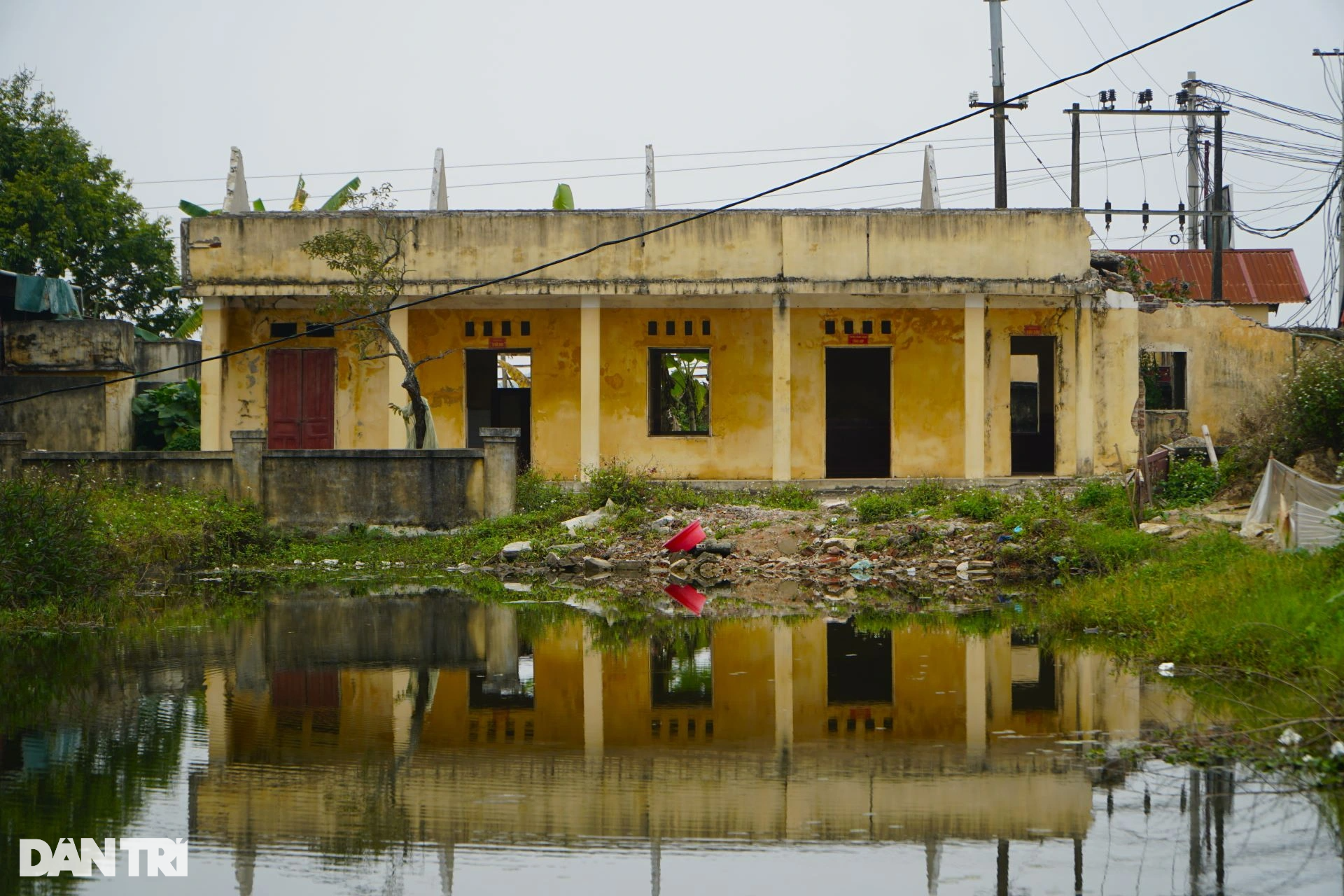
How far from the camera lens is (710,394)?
2117 cm

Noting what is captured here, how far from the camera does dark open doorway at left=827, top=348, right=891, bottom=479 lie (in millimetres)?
23312

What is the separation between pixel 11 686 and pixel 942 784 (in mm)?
6067

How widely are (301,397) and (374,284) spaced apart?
2.95 meters

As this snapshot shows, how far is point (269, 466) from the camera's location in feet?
58.2

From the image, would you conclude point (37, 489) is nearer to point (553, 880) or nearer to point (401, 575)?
point (401, 575)

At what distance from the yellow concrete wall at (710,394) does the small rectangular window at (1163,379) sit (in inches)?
254

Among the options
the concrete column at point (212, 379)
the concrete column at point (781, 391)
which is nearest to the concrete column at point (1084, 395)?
the concrete column at point (781, 391)

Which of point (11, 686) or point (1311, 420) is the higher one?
point (1311, 420)

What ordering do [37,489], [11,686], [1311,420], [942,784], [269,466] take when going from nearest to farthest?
[942,784] < [11,686] < [37,489] < [1311,420] < [269,466]

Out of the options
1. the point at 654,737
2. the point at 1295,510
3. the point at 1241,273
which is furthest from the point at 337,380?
the point at 1241,273

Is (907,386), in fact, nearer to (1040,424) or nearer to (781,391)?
(781,391)

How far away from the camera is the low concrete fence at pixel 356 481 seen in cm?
1761

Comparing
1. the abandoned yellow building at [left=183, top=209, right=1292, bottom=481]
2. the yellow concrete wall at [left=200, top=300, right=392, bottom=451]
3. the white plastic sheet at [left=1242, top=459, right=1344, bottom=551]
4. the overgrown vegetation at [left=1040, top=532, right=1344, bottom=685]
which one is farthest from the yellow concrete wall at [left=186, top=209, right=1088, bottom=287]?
the overgrown vegetation at [left=1040, top=532, right=1344, bottom=685]

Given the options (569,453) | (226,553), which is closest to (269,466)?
(226,553)
